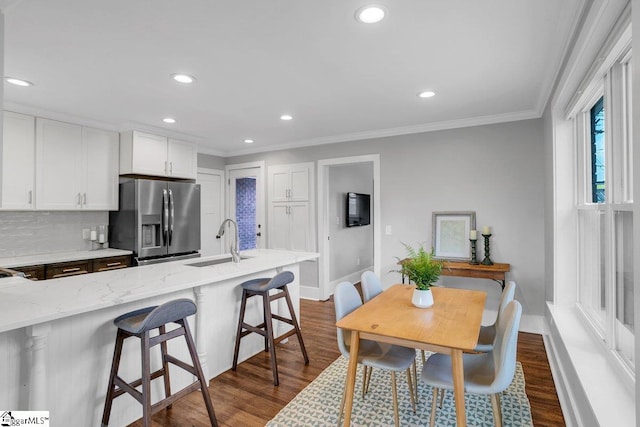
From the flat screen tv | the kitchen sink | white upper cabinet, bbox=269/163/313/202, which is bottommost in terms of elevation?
the kitchen sink

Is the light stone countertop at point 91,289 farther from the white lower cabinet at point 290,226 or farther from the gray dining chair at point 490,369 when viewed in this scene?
the white lower cabinet at point 290,226

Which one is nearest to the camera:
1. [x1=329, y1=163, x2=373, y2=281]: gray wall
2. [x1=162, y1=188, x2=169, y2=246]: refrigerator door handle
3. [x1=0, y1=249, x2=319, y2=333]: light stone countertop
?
[x1=0, y1=249, x2=319, y2=333]: light stone countertop

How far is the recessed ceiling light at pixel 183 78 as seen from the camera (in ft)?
8.38

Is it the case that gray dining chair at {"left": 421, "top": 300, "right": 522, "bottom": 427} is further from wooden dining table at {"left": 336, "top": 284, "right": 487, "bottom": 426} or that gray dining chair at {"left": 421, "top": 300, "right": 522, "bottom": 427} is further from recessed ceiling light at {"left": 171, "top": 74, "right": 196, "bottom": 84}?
recessed ceiling light at {"left": 171, "top": 74, "right": 196, "bottom": 84}

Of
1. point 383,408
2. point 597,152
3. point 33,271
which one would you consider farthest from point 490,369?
point 33,271

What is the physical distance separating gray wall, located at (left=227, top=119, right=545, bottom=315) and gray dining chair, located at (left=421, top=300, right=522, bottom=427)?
6.51ft

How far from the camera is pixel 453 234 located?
3.93 meters

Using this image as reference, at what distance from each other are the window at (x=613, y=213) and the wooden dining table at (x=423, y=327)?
2.09 ft

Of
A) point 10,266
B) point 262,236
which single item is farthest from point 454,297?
point 10,266

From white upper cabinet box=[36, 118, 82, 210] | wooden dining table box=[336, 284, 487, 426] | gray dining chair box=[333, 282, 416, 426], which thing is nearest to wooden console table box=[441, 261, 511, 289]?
wooden dining table box=[336, 284, 487, 426]

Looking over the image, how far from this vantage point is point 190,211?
4547mm

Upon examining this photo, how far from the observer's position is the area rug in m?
2.08

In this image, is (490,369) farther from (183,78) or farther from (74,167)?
(74,167)

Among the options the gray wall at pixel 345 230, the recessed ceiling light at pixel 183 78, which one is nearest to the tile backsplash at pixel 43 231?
the recessed ceiling light at pixel 183 78
